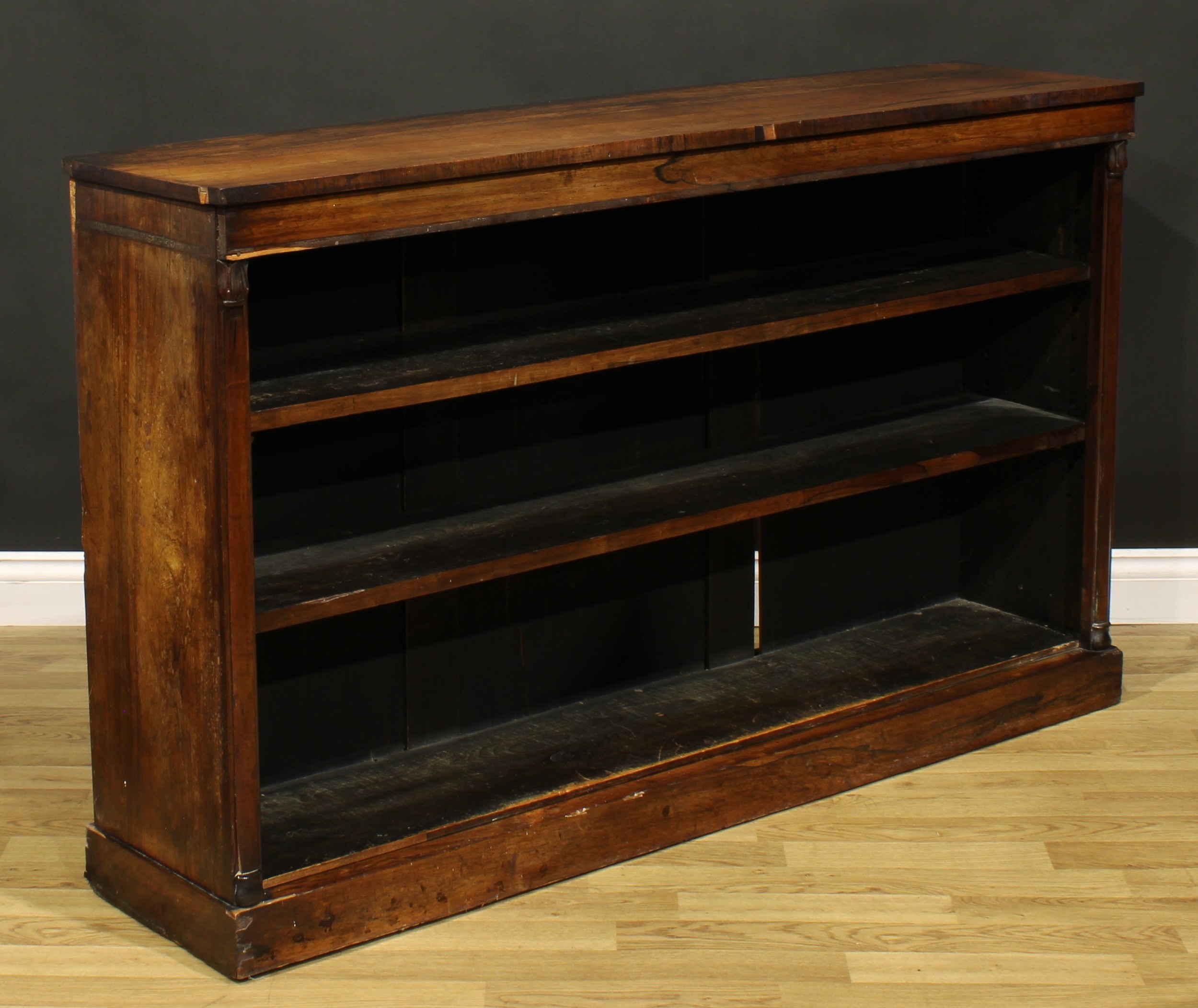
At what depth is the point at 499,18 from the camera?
404 cm

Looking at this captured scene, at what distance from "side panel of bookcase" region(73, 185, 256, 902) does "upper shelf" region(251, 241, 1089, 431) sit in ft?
0.46

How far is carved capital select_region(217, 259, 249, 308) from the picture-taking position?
257cm

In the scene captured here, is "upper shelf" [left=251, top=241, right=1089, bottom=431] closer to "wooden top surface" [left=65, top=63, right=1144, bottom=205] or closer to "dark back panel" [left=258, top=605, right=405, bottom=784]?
"wooden top surface" [left=65, top=63, right=1144, bottom=205]

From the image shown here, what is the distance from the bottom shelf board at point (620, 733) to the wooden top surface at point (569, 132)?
1.06m

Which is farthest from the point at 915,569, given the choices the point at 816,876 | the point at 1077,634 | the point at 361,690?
the point at 361,690

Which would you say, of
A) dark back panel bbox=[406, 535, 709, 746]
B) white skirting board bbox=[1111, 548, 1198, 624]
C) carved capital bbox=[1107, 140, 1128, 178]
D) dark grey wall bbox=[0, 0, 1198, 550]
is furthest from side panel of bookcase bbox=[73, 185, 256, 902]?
white skirting board bbox=[1111, 548, 1198, 624]

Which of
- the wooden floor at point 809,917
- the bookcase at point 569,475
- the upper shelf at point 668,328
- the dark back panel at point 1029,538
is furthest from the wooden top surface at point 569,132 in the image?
the wooden floor at point 809,917

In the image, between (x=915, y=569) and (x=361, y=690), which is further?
(x=915, y=569)

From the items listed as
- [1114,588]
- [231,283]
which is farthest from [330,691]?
[1114,588]

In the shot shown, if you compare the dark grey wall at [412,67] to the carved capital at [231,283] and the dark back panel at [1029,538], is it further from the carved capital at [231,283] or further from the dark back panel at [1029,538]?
the carved capital at [231,283]

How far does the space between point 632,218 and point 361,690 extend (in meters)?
0.98

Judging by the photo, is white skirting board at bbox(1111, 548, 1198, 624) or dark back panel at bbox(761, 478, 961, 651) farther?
white skirting board at bbox(1111, 548, 1198, 624)

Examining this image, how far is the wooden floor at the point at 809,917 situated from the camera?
286cm

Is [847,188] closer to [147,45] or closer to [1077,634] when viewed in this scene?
[1077,634]
